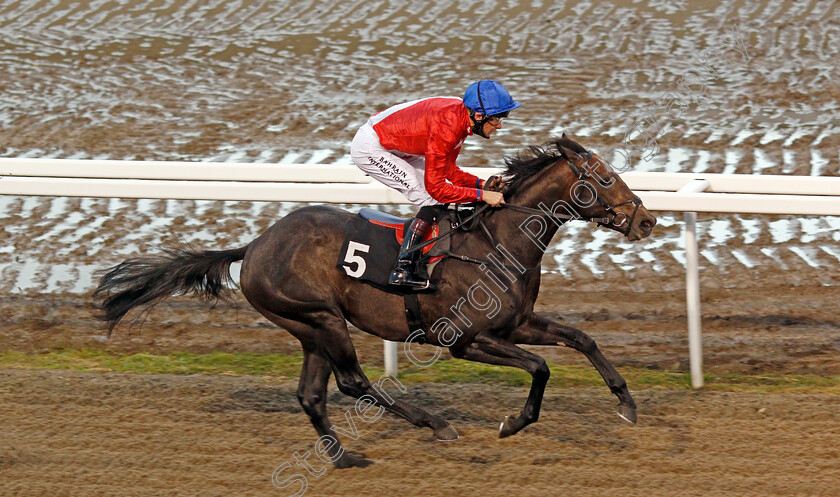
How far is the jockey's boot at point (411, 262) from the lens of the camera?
4.22 metres

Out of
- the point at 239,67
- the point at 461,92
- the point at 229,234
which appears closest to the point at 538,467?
the point at 229,234

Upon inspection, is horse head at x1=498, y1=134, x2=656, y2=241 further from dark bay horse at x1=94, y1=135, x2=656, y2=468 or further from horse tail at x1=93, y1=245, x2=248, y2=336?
horse tail at x1=93, y1=245, x2=248, y2=336

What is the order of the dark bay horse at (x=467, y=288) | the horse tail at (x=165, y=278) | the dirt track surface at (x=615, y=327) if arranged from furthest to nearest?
the dirt track surface at (x=615, y=327) < the horse tail at (x=165, y=278) < the dark bay horse at (x=467, y=288)

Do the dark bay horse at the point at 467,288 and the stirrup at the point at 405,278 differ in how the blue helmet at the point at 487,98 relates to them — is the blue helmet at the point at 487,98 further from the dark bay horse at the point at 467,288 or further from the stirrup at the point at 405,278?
the stirrup at the point at 405,278

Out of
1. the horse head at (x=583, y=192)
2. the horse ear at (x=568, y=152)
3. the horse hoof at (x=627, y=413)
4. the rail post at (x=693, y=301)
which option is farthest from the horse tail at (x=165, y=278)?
the rail post at (x=693, y=301)

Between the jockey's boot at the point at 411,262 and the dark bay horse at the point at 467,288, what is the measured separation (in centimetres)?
8

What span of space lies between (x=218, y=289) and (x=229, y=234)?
2671 mm

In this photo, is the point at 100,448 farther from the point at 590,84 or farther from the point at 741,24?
the point at 741,24

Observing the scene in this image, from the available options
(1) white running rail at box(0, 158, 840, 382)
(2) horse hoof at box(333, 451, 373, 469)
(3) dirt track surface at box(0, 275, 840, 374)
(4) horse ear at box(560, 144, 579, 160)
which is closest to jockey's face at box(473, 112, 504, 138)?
(4) horse ear at box(560, 144, 579, 160)

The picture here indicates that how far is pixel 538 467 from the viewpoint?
13.4 feet

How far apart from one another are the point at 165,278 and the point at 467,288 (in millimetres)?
1429

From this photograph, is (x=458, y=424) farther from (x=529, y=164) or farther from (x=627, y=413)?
(x=529, y=164)

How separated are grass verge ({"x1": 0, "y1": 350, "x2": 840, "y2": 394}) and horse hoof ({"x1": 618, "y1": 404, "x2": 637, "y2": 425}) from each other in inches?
26.2

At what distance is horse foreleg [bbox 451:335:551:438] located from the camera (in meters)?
4.18
